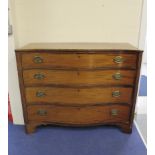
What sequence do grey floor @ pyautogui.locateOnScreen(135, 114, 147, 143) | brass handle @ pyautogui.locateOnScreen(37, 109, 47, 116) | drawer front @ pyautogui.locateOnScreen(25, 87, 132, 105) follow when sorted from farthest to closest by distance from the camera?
grey floor @ pyautogui.locateOnScreen(135, 114, 147, 143), brass handle @ pyautogui.locateOnScreen(37, 109, 47, 116), drawer front @ pyautogui.locateOnScreen(25, 87, 132, 105)

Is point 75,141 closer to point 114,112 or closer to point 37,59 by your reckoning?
point 114,112

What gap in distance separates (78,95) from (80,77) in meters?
0.20

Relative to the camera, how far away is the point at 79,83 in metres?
1.97

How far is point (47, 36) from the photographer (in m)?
2.22

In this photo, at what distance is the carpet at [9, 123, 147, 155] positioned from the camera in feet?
6.39

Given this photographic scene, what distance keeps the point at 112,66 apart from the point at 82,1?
0.78 m

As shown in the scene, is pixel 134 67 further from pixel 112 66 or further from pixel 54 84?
pixel 54 84

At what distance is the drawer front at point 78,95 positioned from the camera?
2.00 m

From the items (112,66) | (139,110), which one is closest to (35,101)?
(112,66)

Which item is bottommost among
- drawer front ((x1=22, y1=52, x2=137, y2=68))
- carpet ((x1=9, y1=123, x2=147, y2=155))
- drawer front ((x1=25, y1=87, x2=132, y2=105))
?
carpet ((x1=9, y1=123, x2=147, y2=155))

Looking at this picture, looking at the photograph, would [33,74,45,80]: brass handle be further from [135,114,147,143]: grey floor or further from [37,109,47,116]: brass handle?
[135,114,147,143]: grey floor

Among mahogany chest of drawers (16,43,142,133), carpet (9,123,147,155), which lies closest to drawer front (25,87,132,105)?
mahogany chest of drawers (16,43,142,133)

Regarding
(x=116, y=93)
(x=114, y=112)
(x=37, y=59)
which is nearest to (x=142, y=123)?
(x=114, y=112)

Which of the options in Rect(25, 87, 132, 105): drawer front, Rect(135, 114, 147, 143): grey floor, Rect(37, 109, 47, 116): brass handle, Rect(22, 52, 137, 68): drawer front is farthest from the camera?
Rect(135, 114, 147, 143): grey floor
